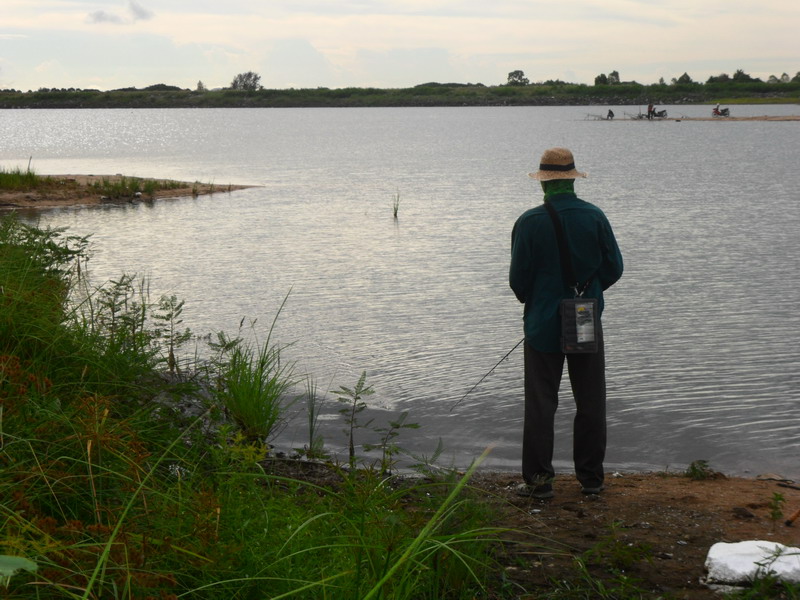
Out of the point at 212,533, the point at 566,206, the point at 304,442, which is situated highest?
the point at 566,206

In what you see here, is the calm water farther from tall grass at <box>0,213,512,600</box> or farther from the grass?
tall grass at <box>0,213,512,600</box>

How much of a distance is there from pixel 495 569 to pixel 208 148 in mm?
69719

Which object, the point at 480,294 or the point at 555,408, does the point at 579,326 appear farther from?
the point at 480,294

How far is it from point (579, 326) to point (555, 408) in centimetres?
62

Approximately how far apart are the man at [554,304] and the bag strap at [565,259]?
2 centimetres

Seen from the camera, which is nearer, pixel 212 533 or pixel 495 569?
pixel 212 533

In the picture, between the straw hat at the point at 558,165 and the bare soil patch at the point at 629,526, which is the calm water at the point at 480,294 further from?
the straw hat at the point at 558,165

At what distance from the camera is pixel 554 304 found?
5895 millimetres

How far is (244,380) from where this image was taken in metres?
7.08

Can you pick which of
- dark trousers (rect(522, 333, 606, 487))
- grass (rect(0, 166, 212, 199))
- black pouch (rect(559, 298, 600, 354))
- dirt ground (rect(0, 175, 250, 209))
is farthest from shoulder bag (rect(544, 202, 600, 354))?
grass (rect(0, 166, 212, 199))

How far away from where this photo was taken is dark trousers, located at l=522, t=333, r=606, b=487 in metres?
5.99

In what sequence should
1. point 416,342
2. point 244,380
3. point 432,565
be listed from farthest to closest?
point 416,342 < point 244,380 < point 432,565

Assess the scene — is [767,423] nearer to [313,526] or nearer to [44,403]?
[313,526]

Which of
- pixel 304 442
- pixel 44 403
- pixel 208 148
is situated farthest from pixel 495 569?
pixel 208 148
